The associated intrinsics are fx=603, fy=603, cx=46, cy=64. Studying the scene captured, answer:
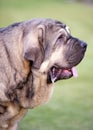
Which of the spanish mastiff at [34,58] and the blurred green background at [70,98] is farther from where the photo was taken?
the blurred green background at [70,98]

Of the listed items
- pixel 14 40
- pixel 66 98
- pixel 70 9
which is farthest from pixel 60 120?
pixel 70 9

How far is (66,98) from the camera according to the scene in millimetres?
11719

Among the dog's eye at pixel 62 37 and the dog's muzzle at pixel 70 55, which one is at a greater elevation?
the dog's eye at pixel 62 37

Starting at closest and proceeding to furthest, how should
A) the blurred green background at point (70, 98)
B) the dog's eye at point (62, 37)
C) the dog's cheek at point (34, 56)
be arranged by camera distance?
the dog's cheek at point (34, 56), the dog's eye at point (62, 37), the blurred green background at point (70, 98)

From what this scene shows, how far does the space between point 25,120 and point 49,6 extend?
17.4 metres

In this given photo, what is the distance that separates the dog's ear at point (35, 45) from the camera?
21.5 ft

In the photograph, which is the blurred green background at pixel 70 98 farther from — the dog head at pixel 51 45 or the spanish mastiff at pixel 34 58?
the dog head at pixel 51 45

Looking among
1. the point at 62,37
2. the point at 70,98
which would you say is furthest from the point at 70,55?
the point at 70,98

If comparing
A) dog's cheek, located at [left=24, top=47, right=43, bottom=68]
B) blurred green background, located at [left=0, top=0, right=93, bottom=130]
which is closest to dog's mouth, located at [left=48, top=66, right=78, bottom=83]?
dog's cheek, located at [left=24, top=47, right=43, bottom=68]

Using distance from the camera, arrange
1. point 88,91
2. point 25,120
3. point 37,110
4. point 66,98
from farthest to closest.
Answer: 1. point 88,91
2. point 66,98
3. point 37,110
4. point 25,120

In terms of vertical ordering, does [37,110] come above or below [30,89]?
below

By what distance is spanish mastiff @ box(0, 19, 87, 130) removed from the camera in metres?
6.65

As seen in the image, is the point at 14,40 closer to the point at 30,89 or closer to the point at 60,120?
the point at 30,89

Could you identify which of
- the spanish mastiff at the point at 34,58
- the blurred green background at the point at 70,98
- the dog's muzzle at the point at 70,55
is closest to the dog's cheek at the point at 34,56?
the spanish mastiff at the point at 34,58
